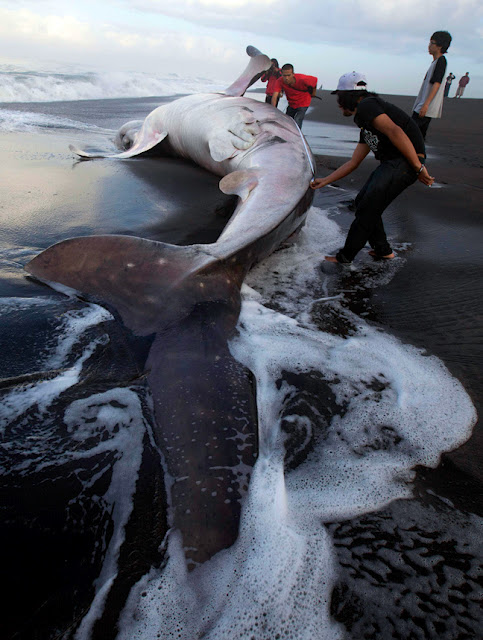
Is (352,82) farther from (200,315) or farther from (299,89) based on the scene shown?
(299,89)

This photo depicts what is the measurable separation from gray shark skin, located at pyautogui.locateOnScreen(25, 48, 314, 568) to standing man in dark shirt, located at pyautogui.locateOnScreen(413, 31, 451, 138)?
9.80 feet

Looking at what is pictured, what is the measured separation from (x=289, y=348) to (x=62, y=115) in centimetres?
1253

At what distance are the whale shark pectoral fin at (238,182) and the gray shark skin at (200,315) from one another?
0.01 m

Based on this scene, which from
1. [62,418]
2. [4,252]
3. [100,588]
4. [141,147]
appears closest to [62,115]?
[141,147]

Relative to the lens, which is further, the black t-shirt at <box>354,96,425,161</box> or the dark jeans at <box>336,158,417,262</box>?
the dark jeans at <box>336,158,417,262</box>

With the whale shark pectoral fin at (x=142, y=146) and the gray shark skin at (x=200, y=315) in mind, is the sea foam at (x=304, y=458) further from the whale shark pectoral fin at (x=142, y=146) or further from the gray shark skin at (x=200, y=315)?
the whale shark pectoral fin at (x=142, y=146)

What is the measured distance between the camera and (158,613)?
1.28 m

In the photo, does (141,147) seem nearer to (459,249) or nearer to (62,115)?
(459,249)

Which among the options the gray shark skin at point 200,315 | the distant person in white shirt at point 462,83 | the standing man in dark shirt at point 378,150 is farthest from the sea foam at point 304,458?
the distant person in white shirt at point 462,83

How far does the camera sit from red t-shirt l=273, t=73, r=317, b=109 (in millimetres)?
8641

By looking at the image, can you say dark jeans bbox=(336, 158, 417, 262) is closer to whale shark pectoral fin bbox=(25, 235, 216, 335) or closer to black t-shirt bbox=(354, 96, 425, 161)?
black t-shirt bbox=(354, 96, 425, 161)

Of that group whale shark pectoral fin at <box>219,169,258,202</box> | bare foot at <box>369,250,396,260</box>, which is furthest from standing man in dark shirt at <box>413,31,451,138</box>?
whale shark pectoral fin at <box>219,169,258,202</box>

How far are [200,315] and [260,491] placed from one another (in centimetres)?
104

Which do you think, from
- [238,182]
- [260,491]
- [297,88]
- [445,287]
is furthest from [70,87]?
[260,491]
